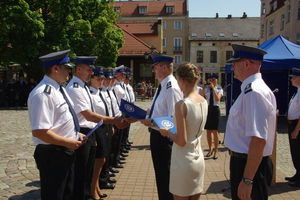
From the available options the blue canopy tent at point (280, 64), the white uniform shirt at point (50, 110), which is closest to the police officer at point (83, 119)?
the white uniform shirt at point (50, 110)

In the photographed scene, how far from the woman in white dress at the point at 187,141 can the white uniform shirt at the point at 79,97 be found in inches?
62.3

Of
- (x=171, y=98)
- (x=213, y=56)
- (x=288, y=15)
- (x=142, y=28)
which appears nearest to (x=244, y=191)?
(x=171, y=98)

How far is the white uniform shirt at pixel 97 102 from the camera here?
190 inches

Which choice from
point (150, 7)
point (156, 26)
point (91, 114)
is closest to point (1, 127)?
point (91, 114)

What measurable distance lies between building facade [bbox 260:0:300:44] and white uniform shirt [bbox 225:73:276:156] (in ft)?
105

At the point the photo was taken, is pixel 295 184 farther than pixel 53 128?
Yes

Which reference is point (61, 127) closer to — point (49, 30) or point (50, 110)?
point (50, 110)

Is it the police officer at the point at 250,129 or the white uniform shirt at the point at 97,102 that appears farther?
the white uniform shirt at the point at 97,102

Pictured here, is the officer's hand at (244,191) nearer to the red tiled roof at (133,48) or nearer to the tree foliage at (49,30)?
the tree foliage at (49,30)

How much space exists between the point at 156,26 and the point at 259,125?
4047 centimetres

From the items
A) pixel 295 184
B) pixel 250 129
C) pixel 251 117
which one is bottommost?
pixel 295 184

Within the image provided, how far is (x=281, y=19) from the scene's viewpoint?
118 feet

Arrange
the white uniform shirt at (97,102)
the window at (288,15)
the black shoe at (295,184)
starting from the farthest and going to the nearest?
the window at (288,15) < the black shoe at (295,184) < the white uniform shirt at (97,102)

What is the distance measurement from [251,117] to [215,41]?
56730 mm
